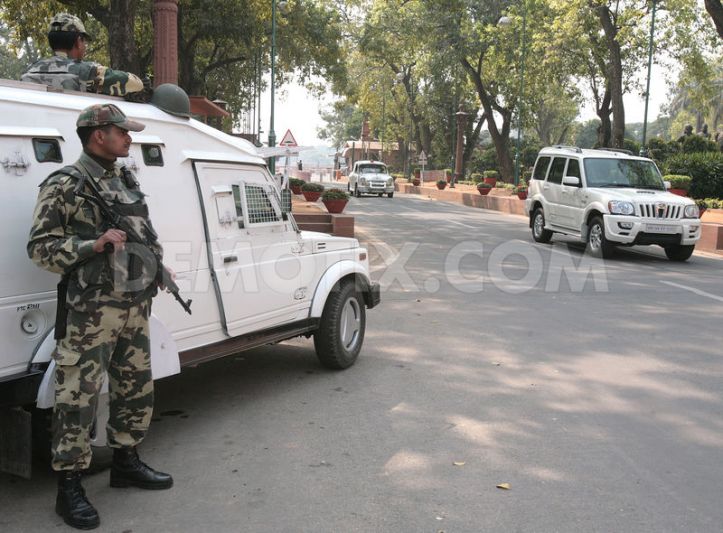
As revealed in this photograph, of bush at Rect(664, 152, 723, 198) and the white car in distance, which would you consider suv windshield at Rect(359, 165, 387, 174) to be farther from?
bush at Rect(664, 152, 723, 198)

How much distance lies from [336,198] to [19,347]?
570 inches

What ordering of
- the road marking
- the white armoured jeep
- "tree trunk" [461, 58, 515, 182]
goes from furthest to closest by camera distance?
"tree trunk" [461, 58, 515, 182] → the road marking → the white armoured jeep

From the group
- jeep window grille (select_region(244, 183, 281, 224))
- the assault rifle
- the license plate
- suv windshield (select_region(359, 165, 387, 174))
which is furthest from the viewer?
suv windshield (select_region(359, 165, 387, 174))

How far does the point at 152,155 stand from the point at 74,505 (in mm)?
1939

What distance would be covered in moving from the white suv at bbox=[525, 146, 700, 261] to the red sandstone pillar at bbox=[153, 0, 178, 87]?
26.5 ft

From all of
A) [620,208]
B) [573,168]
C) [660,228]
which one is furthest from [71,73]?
[573,168]

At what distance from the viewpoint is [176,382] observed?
18.9 feet

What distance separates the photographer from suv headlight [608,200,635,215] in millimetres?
13367

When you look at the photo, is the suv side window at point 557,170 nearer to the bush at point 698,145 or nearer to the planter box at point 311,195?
the planter box at point 311,195

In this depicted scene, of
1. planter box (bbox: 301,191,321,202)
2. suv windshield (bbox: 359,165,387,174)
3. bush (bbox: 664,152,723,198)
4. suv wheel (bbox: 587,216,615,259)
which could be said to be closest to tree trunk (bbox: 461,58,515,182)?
suv windshield (bbox: 359,165,387,174)

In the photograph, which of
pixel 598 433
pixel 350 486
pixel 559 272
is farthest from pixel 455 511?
pixel 559 272

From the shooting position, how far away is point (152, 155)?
426 centimetres

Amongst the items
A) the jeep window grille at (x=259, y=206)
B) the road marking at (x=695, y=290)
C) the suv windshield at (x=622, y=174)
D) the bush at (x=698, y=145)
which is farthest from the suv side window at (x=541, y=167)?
the bush at (x=698, y=145)

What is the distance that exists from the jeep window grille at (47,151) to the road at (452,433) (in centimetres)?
165
